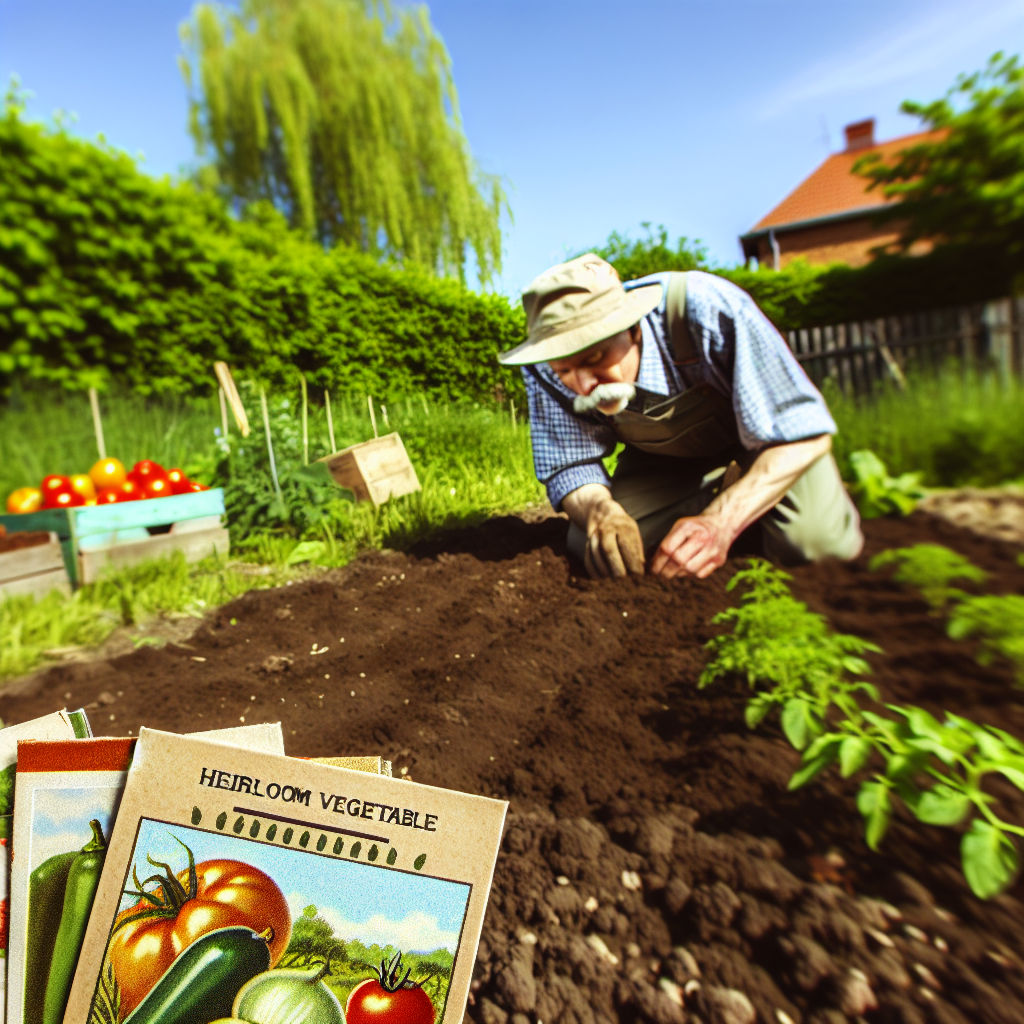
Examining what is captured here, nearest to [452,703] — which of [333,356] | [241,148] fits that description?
[333,356]

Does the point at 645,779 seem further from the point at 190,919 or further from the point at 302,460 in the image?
the point at 302,460

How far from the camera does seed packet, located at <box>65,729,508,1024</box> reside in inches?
20.2

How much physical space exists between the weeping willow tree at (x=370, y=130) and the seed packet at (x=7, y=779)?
1.01 metres

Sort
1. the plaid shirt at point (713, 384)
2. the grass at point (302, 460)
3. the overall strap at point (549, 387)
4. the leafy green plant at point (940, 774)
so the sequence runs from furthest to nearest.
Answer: the overall strap at point (549, 387) < the plaid shirt at point (713, 384) < the grass at point (302, 460) < the leafy green plant at point (940, 774)

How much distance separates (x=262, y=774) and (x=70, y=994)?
287 mm

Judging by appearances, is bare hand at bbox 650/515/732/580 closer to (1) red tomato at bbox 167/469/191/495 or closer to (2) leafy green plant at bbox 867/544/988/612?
(2) leafy green plant at bbox 867/544/988/612

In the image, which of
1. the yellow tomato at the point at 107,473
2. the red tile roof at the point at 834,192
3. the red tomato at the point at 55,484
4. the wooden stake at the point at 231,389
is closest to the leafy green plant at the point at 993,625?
the red tile roof at the point at 834,192

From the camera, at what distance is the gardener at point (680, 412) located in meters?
1.29

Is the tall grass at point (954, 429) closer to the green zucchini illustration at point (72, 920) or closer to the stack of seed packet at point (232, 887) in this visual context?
the stack of seed packet at point (232, 887)

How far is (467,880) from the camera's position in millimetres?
522

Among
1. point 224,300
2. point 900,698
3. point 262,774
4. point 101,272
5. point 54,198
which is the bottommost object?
point 900,698

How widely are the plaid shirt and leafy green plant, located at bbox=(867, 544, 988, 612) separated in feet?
0.96

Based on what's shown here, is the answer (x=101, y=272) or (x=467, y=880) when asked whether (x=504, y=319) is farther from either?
(x=101, y=272)

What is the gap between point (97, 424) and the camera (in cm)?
265
